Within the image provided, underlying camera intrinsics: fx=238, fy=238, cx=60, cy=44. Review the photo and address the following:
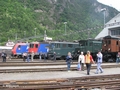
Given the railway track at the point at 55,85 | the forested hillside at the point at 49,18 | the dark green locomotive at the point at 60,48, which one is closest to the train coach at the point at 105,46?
the dark green locomotive at the point at 60,48

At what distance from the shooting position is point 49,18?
13088 centimetres

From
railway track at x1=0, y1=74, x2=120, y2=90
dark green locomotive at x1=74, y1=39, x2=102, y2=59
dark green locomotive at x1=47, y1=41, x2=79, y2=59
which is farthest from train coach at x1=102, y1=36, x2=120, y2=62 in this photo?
railway track at x1=0, y1=74, x2=120, y2=90

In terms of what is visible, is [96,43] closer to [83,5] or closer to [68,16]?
[68,16]

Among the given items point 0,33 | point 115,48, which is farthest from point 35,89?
point 0,33

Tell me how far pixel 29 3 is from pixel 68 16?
85.5ft

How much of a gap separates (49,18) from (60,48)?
3751 inches

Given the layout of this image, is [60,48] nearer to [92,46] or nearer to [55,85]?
[92,46]

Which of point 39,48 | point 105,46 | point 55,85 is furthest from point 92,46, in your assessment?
point 55,85

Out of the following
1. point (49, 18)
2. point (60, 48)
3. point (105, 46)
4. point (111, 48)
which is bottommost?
point (111, 48)

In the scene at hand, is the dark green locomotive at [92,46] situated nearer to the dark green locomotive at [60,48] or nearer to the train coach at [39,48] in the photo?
the dark green locomotive at [60,48]

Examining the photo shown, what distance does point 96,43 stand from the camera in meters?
33.5

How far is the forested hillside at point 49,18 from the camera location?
286 ft

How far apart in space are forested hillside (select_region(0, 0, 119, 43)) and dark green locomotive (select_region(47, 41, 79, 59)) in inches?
450

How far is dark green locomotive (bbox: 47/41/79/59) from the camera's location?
36.6 meters
